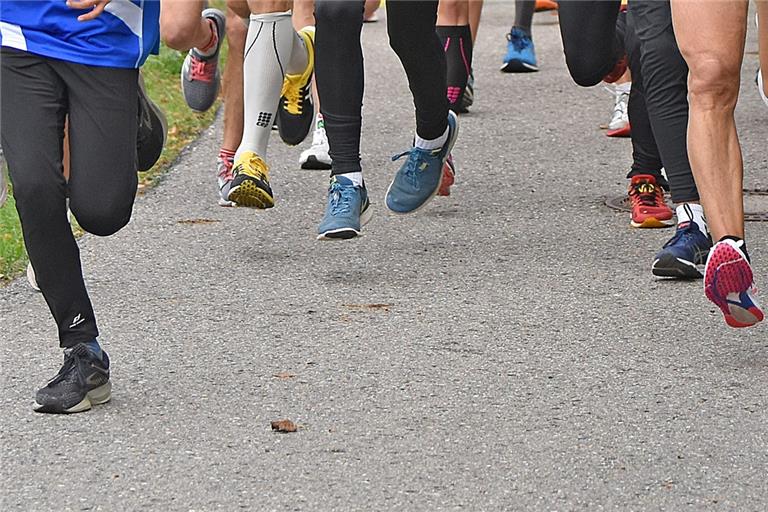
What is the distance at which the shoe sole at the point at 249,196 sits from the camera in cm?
596

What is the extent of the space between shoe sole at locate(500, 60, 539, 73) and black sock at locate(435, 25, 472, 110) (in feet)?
10.2

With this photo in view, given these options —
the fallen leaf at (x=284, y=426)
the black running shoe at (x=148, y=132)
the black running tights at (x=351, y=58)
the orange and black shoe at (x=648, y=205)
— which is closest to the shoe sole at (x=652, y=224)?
the orange and black shoe at (x=648, y=205)

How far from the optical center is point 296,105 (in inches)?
260

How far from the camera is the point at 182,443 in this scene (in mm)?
3951

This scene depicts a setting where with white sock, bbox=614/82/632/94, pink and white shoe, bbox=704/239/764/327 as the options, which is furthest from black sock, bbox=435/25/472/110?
pink and white shoe, bbox=704/239/764/327

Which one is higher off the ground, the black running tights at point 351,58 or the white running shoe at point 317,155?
the black running tights at point 351,58

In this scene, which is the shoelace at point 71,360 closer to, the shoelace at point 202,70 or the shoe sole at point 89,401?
the shoe sole at point 89,401

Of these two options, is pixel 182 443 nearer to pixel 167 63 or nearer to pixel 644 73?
pixel 644 73

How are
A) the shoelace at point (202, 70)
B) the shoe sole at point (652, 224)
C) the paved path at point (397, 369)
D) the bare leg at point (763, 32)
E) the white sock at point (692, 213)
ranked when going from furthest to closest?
the shoelace at point (202, 70) < the shoe sole at point (652, 224) < the white sock at point (692, 213) < the bare leg at point (763, 32) < the paved path at point (397, 369)

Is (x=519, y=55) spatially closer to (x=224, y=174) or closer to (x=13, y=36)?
(x=224, y=174)

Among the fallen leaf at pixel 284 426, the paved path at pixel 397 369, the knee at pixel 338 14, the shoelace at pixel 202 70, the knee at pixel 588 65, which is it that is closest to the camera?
the paved path at pixel 397 369

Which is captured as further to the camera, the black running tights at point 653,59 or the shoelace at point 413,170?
the shoelace at point 413,170

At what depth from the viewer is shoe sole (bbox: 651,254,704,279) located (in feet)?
18.3

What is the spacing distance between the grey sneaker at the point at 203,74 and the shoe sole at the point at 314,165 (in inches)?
40.1
